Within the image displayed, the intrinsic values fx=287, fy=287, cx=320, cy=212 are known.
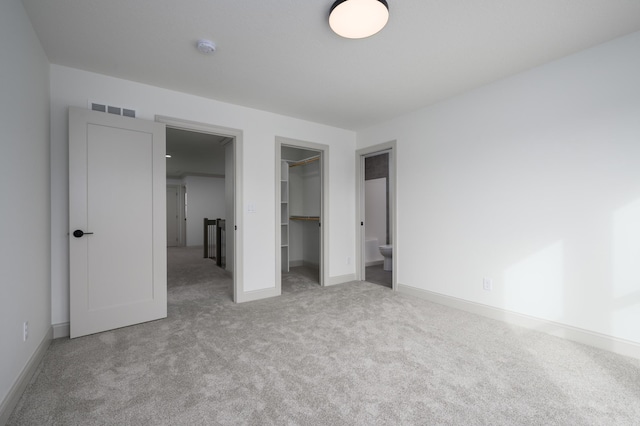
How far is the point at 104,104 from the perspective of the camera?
2.75m

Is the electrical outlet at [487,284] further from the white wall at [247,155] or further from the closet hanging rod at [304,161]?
the closet hanging rod at [304,161]

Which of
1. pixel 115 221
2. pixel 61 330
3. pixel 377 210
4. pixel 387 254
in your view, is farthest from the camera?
pixel 377 210

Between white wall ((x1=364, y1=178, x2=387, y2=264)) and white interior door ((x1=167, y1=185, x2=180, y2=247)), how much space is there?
7043mm

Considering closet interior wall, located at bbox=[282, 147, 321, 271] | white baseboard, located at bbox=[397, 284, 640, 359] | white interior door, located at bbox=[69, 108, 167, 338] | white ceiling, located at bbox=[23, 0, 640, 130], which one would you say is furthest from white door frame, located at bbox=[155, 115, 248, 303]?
white baseboard, located at bbox=[397, 284, 640, 359]

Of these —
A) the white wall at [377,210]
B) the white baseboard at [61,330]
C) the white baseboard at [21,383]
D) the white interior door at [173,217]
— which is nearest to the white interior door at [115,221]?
the white baseboard at [61,330]

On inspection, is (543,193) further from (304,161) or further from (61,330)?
(61,330)

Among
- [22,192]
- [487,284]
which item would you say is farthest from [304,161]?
[22,192]

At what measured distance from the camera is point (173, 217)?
32.9 ft

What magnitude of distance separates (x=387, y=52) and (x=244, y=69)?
1285 millimetres

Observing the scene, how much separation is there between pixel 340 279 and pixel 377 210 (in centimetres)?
211

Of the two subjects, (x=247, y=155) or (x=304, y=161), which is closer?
(x=247, y=155)

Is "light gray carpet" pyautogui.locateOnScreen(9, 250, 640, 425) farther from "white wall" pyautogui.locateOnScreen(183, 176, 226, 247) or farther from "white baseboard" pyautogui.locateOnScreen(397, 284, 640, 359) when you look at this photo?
"white wall" pyautogui.locateOnScreen(183, 176, 226, 247)

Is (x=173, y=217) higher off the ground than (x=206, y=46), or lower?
lower

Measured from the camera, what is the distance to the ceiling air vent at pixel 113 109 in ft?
8.87
